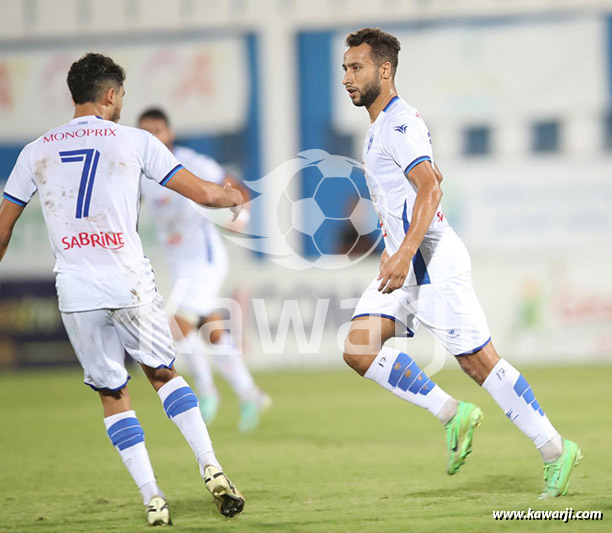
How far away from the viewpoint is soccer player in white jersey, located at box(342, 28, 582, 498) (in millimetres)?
5047

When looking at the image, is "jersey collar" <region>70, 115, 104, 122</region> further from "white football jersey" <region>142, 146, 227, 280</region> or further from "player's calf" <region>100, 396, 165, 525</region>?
"white football jersey" <region>142, 146, 227, 280</region>

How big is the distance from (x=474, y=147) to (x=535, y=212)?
4.89 ft

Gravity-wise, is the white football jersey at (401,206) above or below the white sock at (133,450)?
above

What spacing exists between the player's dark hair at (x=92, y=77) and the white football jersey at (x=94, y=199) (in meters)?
0.13

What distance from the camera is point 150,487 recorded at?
4809 millimetres

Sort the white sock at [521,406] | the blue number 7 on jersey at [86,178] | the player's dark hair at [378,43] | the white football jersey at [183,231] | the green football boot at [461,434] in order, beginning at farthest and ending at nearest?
the white football jersey at [183,231]
the player's dark hair at [378,43]
the green football boot at [461,434]
the white sock at [521,406]
the blue number 7 on jersey at [86,178]

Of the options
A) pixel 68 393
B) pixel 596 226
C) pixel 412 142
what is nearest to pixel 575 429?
pixel 412 142

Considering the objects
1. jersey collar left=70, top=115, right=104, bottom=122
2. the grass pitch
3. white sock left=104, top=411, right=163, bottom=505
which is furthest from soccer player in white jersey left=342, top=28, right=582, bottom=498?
jersey collar left=70, top=115, right=104, bottom=122

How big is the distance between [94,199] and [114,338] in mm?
642

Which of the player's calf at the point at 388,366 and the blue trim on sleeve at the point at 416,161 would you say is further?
the player's calf at the point at 388,366

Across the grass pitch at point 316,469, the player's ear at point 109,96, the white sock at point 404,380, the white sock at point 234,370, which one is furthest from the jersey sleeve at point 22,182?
the white sock at point 234,370

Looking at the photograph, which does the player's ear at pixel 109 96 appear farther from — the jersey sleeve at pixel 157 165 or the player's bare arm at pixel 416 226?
the player's bare arm at pixel 416 226

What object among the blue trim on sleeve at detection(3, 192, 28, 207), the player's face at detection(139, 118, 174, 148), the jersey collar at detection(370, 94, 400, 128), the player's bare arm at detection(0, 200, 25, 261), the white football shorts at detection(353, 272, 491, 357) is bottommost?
the white football shorts at detection(353, 272, 491, 357)

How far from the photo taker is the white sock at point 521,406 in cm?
507
